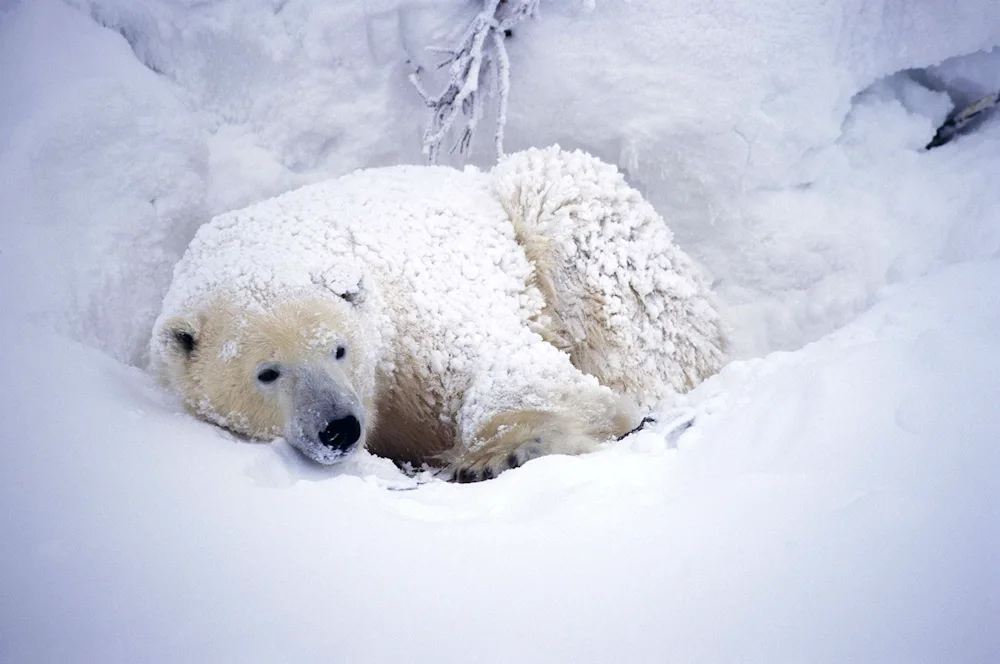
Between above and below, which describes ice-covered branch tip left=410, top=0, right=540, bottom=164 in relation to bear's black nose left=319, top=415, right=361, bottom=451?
above

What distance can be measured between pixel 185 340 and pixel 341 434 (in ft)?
2.54

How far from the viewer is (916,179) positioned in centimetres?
353

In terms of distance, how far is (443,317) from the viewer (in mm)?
2826

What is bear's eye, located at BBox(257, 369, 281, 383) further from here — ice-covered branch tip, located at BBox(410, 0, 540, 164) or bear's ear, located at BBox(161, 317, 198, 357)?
ice-covered branch tip, located at BBox(410, 0, 540, 164)

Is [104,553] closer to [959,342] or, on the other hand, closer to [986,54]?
[959,342]

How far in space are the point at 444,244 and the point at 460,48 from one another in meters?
1.19

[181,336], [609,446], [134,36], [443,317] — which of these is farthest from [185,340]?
[134,36]

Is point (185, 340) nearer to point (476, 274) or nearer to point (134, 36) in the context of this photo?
point (476, 274)

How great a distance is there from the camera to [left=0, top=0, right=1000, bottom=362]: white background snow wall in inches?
129

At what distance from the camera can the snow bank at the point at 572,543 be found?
1062 mm

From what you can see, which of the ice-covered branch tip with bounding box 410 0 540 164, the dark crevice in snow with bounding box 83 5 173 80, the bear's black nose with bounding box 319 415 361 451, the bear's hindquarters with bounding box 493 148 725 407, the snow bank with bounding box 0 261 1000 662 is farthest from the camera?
the ice-covered branch tip with bounding box 410 0 540 164

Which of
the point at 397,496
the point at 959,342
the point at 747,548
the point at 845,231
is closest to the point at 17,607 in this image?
the point at 397,496

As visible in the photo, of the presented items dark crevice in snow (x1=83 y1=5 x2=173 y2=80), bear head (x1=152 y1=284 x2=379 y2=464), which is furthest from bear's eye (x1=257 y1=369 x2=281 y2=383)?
dark crevice in snow (x1=83 y1=5 x2=173 y2=80)

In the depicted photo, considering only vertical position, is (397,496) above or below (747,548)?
below
